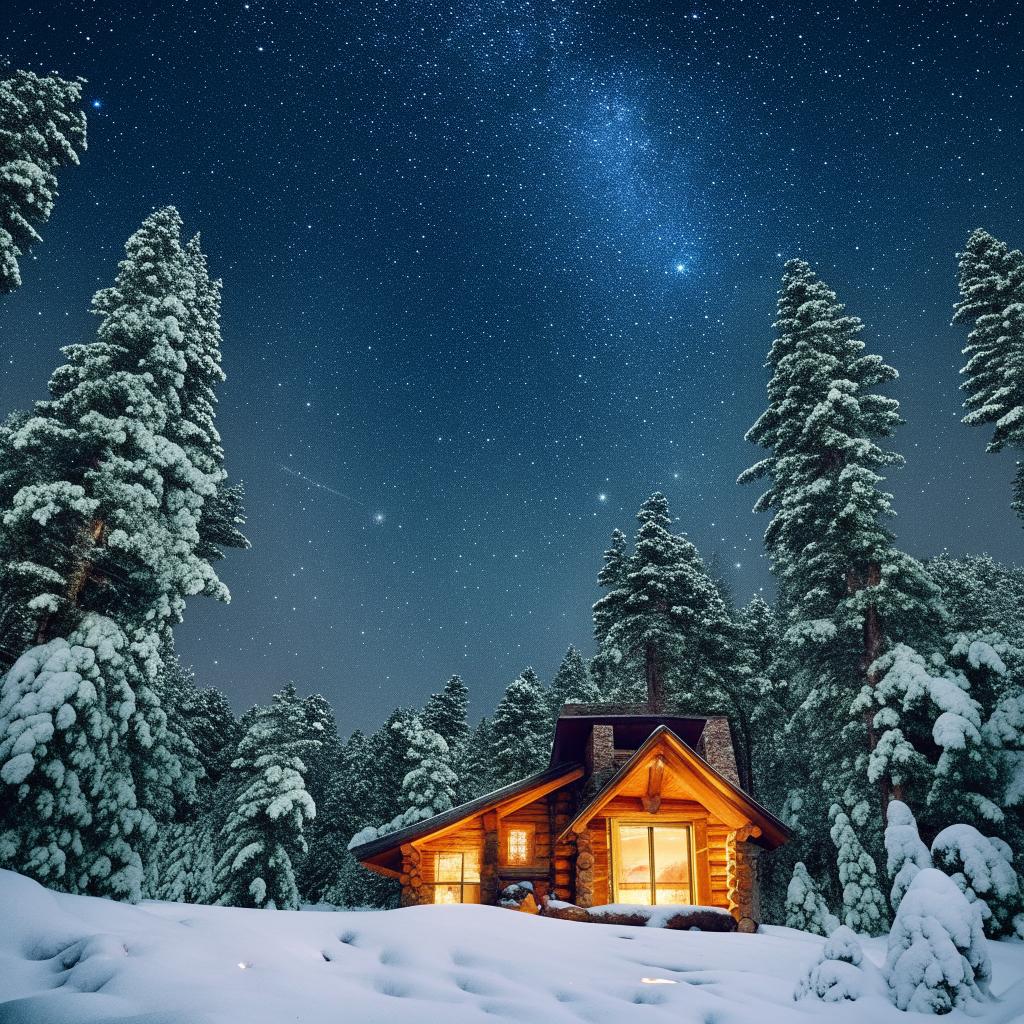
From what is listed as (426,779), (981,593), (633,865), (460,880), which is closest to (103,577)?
(460,880)

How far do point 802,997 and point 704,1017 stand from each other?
4.01 ft

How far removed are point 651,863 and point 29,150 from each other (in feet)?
76.4

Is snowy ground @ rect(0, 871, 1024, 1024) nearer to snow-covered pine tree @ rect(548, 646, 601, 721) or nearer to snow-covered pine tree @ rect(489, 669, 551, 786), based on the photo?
snow-covered pine tree @ rect(489, 669, 551, 786)

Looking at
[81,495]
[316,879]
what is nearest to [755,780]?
[316,879]

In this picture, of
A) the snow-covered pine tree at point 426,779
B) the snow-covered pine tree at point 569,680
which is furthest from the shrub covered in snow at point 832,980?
the snow-covered pine tree at point 569,680

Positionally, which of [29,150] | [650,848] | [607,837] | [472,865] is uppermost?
[29,150]

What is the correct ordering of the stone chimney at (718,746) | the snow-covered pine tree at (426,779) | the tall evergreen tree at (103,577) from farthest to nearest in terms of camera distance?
1. the snow-covered pine tree at (426,779)
2. the stone chimney at (718,746)
3. the tall evergreen tree at (103,577)

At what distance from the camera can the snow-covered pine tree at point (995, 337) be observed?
1697cm

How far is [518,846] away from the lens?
58.0 feet

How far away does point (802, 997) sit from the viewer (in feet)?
16.4

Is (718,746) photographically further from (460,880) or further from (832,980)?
(832,980)

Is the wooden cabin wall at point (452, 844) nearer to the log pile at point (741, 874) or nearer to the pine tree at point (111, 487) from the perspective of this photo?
the log pile at point (741, 874)

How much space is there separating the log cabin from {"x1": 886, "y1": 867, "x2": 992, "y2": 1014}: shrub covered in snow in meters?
9.49

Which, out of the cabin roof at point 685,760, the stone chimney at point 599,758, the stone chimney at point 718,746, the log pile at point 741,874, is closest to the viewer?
the log pile at point 741,874
